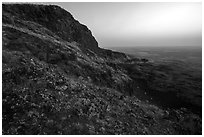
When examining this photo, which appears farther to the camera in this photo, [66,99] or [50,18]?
[50,18]

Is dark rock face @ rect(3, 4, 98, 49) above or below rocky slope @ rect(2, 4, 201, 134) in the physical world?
above

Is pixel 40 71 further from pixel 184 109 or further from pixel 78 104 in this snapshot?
pixel 184 109

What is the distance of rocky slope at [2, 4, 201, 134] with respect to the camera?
633 inches

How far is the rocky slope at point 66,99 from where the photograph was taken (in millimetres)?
16078

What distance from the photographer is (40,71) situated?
21.9 metres

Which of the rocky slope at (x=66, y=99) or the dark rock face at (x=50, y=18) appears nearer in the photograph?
the rocky slope at (x=66, y=99)

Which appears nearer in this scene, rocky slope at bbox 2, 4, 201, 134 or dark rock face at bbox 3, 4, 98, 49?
rocky slope at bbox 2, 4, 201, 134

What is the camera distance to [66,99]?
19203 millimetres

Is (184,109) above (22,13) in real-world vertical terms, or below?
below

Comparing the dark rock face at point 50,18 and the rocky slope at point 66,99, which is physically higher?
the dark rock face at point 50,18

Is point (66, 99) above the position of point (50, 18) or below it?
below

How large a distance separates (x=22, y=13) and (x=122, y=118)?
33.9m

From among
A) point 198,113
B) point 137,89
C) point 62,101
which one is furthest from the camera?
point 137,89

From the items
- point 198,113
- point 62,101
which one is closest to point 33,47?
point 62,101
